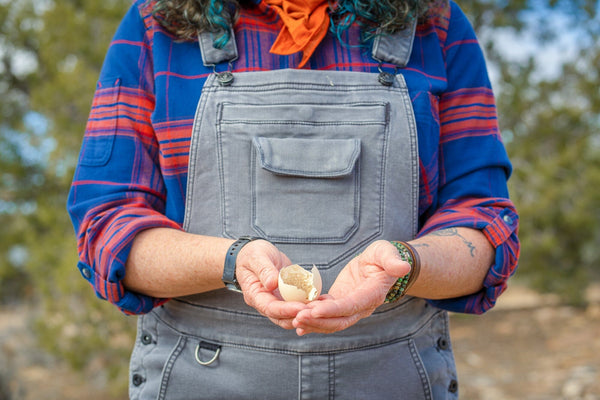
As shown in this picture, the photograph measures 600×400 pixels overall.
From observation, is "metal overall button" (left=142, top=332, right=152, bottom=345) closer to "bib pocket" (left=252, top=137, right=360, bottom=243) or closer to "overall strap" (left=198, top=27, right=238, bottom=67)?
"bib pocket" (left=252, top=137, right=360, bottom=243)

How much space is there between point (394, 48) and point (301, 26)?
22 cm

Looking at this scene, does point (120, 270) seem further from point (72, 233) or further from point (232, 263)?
point (72, 233)

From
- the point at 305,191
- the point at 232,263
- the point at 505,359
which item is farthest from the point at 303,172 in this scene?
the point at 505,359

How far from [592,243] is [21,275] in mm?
5039

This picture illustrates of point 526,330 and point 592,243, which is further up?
point 592,243

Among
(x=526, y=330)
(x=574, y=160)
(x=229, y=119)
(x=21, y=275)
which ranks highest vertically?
(x=229, y=119)

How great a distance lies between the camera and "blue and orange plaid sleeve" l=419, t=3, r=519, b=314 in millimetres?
1247

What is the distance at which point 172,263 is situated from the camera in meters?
1.14

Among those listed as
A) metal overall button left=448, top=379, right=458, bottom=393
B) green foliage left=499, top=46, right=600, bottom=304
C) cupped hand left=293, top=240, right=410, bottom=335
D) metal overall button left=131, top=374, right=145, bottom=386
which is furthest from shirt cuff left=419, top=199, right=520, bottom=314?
green foliage left=499, top=46, right=600, bottom=304

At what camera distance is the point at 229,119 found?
120cm

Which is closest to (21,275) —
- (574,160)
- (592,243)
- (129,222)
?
(129,222)

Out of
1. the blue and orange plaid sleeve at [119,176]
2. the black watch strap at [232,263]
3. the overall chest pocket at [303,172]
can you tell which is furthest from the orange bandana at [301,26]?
the black watch strap at [232,263]

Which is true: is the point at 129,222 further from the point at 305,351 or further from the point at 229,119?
the point at 305,351

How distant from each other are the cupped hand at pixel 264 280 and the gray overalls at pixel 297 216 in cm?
14
